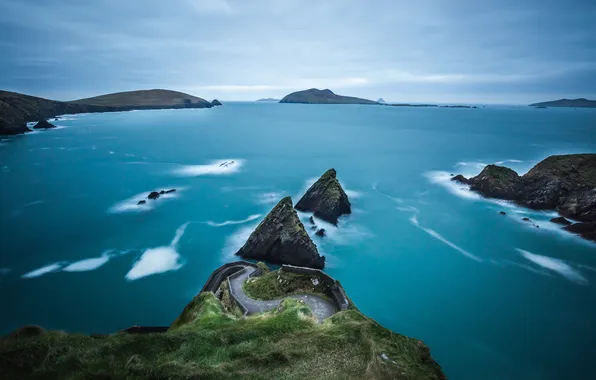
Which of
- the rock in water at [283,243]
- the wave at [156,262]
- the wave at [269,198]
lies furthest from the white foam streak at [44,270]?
the wave at [269,198]

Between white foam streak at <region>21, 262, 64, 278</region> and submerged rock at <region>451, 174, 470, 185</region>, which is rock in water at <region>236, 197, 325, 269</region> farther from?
submerged rock at <region>451, 174, 470, 185</region>

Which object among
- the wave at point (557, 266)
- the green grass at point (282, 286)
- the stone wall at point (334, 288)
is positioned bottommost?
the wave at point (557, 266)

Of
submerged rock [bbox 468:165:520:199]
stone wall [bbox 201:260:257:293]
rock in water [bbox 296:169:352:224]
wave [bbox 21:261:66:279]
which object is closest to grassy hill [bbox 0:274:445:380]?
stone wall [bbox 201:260:257:293]

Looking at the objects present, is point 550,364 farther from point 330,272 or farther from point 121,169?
point 121,169

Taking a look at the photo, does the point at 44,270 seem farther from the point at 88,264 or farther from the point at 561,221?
the point at 561,221

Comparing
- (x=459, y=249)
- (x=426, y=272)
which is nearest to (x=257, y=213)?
(x=426, y=272)

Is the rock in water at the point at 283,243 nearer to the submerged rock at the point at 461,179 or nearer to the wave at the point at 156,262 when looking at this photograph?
the wave at the point at 156,262
